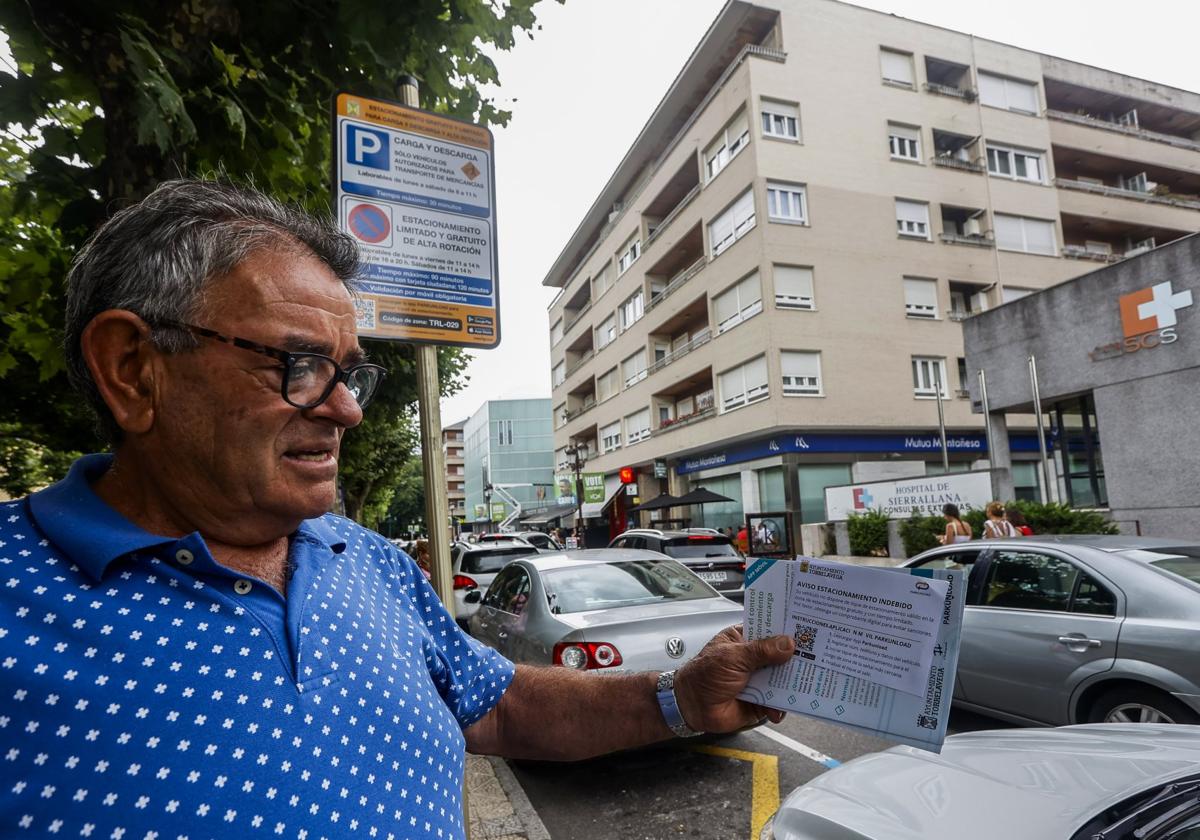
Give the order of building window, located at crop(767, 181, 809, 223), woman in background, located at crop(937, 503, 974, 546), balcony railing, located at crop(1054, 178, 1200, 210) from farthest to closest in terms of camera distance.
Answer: balcony railing, located at crop(1054, 178, 1200, 210)
building window, located at crop(767, 181, 809, 223)
woman in background, located at crop(937, 503, 974, 546)

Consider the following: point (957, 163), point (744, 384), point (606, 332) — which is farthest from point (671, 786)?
point (606, 332)

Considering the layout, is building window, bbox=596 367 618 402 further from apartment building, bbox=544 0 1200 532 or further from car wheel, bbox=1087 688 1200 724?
car wheel, bbox=1087 688 1200 724

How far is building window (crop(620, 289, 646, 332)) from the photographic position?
33.8m

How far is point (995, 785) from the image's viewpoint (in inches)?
91.0

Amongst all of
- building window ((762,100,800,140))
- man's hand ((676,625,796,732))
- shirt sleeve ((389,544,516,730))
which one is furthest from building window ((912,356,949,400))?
shirt sleeve ((389,544,516,730))

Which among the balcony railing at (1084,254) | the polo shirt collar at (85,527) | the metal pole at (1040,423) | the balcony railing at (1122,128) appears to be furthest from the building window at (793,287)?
the polo shirt collar at (85,527)

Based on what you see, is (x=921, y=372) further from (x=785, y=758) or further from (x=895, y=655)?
(x=895, y=655)

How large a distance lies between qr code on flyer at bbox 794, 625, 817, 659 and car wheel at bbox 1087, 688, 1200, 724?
143 inches

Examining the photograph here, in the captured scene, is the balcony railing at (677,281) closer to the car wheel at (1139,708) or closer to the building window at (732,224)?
the building window at (732,224)

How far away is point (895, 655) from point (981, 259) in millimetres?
29789

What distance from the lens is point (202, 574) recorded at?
3.74 ft

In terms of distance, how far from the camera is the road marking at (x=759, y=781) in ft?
13.4

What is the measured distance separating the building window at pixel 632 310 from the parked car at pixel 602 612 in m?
27.9

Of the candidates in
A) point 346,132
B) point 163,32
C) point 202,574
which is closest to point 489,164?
point 346,132
